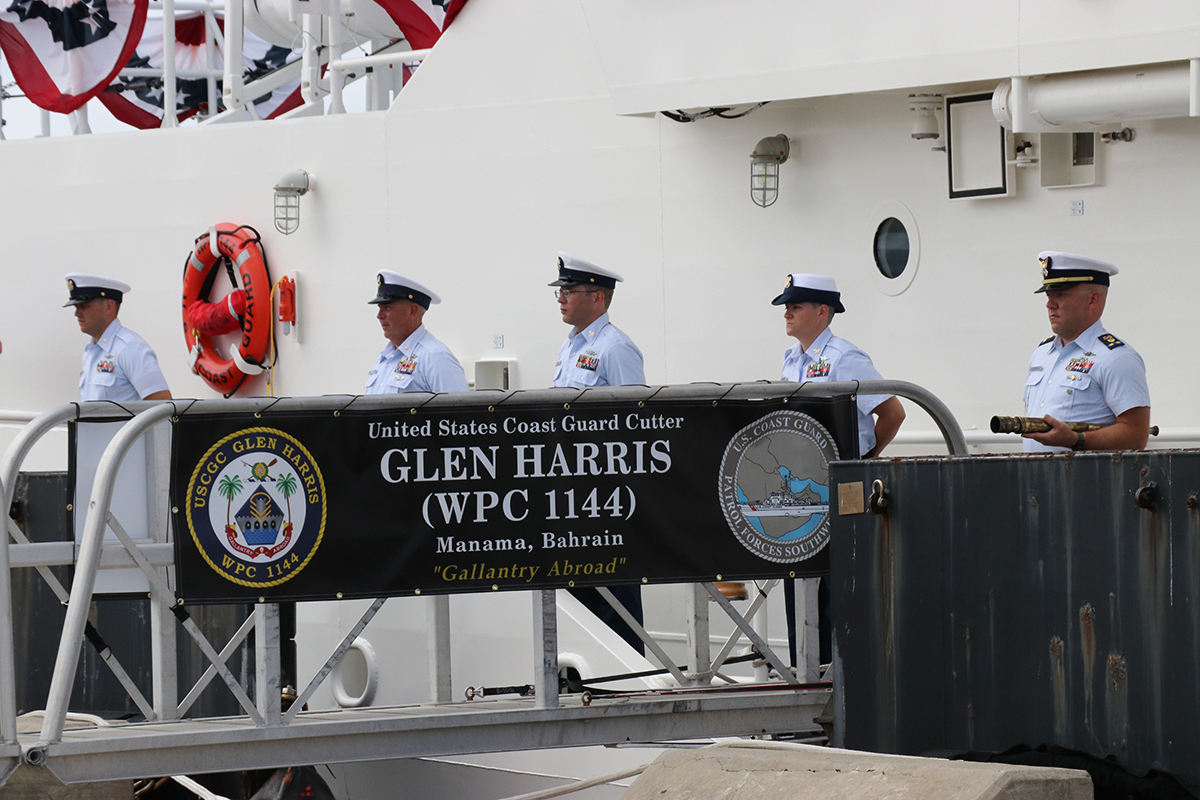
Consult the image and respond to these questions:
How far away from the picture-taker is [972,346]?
19.9ft

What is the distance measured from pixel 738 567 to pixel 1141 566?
1169 mm

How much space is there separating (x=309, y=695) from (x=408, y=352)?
236 cm

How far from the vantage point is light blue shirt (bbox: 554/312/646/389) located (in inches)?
236

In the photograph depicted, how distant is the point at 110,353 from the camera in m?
7.75

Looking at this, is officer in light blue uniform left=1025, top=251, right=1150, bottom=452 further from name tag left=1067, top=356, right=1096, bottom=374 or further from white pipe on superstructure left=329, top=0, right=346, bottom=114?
white pipe on superstructure left=329, top=0, right=346, bottom=114

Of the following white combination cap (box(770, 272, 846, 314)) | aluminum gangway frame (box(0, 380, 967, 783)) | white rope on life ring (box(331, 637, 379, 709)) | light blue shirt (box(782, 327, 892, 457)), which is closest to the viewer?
aluminum gangway frame (box(0, 380, 967, 783))

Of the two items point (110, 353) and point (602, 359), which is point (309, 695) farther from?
point (110, 353)

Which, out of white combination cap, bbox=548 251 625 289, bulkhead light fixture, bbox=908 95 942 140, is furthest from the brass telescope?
white combination cap, bbox=548 251 625 289

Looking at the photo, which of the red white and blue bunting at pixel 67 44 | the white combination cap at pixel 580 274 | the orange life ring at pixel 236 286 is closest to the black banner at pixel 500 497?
the white combination cap at pixel 580 274

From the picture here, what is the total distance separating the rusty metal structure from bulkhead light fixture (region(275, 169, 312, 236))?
4337mm

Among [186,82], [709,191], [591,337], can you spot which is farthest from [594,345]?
[186,82]

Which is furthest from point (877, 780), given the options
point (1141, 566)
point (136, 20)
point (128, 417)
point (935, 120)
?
point (136, 20)

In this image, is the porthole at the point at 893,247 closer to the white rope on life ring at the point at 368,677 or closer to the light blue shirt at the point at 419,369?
the light blue shirt at the point at 419,369

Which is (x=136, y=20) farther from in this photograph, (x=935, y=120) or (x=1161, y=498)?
(x=1161, y=498)
